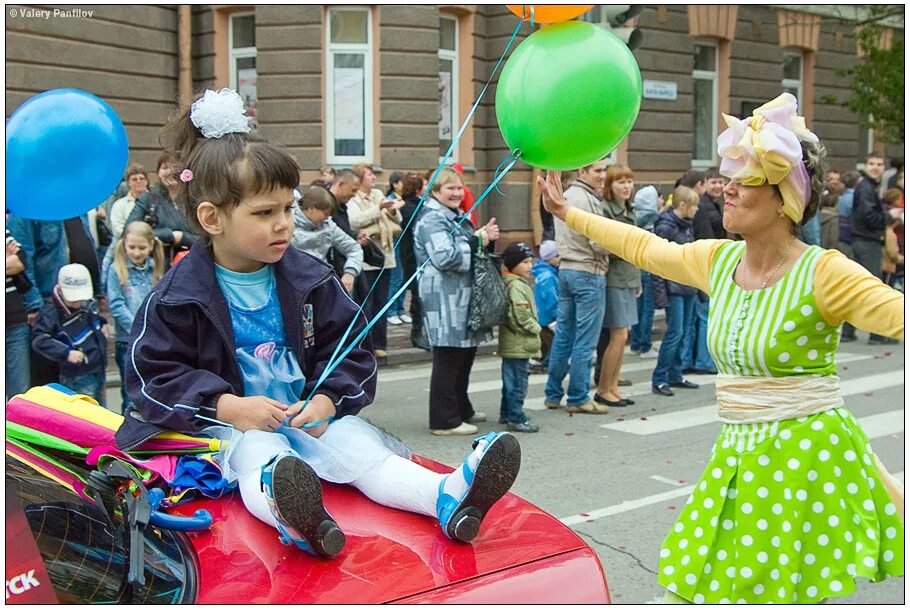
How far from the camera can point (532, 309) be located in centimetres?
717

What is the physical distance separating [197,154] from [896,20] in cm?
2343

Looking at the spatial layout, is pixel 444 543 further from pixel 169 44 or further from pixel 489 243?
pixel 169 44

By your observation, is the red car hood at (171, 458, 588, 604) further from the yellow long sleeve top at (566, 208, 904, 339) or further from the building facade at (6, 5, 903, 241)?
the building facade at (6, 5, 903, 241)

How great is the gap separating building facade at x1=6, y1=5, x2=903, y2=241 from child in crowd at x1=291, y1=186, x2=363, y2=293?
7.23 meters

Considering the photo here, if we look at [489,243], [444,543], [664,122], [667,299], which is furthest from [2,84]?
[664,122]

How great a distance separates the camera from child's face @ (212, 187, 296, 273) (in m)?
2.74

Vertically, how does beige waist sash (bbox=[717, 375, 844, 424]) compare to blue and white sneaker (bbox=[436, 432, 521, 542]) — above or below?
above

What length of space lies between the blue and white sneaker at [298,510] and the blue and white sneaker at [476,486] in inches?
11.5

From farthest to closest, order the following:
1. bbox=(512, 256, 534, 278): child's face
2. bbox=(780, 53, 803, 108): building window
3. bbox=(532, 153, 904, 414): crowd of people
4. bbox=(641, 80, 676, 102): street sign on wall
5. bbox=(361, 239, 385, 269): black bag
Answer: bbox=(780, 53, 803, 108): building window
bbox=(641, 80, 676, 102): street sign on wall
bbox=(361, 239, 385, 269): black bag
bbox=(532, 153, 904, 414): crowd of people
bbox=(512, 256, 534, 278): child's face

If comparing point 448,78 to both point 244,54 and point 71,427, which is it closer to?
point 244,54

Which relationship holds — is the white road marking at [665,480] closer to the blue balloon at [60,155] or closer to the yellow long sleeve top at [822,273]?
the yellow long sleeve top at [822,273]

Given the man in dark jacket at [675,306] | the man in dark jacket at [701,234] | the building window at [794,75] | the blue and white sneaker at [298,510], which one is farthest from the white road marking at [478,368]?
the building window at [794,75]

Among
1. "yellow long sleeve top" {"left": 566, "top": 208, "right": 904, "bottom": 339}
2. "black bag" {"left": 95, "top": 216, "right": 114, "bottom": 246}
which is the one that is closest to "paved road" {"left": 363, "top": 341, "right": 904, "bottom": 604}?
"yellow long sleeve top" {"left": 566, "top": 208, "right": 904, "bottom": 339}

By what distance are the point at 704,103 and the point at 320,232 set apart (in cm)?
1506
